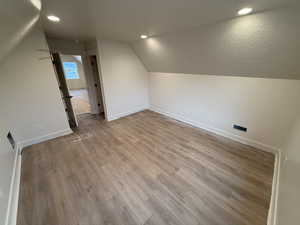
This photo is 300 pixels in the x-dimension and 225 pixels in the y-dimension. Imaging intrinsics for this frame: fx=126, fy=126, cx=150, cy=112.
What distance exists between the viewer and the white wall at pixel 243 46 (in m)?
1.51

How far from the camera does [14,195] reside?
1659 millimetres

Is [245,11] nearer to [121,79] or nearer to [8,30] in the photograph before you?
[8,30]

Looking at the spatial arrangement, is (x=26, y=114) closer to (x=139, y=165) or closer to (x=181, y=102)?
(x=139, y=165)

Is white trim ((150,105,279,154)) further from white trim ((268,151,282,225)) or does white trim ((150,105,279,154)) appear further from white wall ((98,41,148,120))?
white wall ((98,41,148,120))

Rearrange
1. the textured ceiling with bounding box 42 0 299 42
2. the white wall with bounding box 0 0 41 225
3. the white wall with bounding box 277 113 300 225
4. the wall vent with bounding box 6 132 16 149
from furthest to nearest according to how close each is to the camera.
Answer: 1. the wall vent with bounding box 6 132 16 149
2. the textured ceiling with bounding box 42 0 299 42
3. the white wall with bounding box 0 0 41 225
4. the white wall with bounding box 277 113 300 225

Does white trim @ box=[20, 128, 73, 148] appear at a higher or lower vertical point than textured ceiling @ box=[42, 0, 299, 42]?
lower

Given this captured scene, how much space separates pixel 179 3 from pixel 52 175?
9.76ft

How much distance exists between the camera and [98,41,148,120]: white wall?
11.6ft

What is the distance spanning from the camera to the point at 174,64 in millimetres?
3330

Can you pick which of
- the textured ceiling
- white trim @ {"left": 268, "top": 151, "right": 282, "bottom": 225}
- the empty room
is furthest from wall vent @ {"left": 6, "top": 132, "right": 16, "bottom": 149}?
white trim @ {"left": 268, "top": 151, "right": 282, "bottom": 225}

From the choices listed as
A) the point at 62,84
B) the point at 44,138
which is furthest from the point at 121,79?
the point at 44,138

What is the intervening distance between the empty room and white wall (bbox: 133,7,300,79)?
0.02m

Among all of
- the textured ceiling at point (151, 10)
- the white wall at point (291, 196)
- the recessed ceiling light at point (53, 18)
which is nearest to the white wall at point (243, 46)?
the textured ceiling at point (151, 10)

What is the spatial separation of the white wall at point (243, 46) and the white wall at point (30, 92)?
8.11 ft
